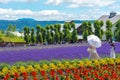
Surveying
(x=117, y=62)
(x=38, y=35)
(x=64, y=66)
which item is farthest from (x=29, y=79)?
(x=38, y=35)

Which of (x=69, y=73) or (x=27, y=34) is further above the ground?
(x=69, y=73)

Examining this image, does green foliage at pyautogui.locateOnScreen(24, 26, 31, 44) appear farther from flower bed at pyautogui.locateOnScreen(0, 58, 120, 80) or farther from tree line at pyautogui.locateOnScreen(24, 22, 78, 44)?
flower bed at pyautogui.locateOnScreen(0, 58, 120, 80)

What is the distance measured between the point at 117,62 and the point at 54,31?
4459 centimetres

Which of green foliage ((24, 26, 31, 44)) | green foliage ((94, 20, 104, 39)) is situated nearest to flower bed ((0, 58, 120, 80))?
green foliage ((94, 20, 104, 39))

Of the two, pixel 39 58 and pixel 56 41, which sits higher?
pixel 39 58

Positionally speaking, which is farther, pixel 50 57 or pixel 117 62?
pixel 50 57

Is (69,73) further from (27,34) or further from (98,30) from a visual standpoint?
(27,34)

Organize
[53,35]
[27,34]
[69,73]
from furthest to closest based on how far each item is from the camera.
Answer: [27,34] → [53,35] → [69,73]

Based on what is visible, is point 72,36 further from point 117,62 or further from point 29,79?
point 29,79

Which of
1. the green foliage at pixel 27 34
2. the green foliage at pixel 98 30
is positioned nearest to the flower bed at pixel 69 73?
the green foliage at pixel 98 30

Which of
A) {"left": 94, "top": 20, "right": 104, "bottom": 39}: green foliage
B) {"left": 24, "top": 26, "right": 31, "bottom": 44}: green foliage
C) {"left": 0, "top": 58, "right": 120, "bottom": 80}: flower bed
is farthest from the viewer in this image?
{"left": 24, "top": 26, "right": 31, "bottom": 44}: green foliage

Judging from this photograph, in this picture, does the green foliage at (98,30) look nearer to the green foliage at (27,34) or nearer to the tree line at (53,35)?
the tree line at (53,35)

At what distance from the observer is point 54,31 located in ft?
197

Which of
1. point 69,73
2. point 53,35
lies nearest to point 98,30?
point 53,35
